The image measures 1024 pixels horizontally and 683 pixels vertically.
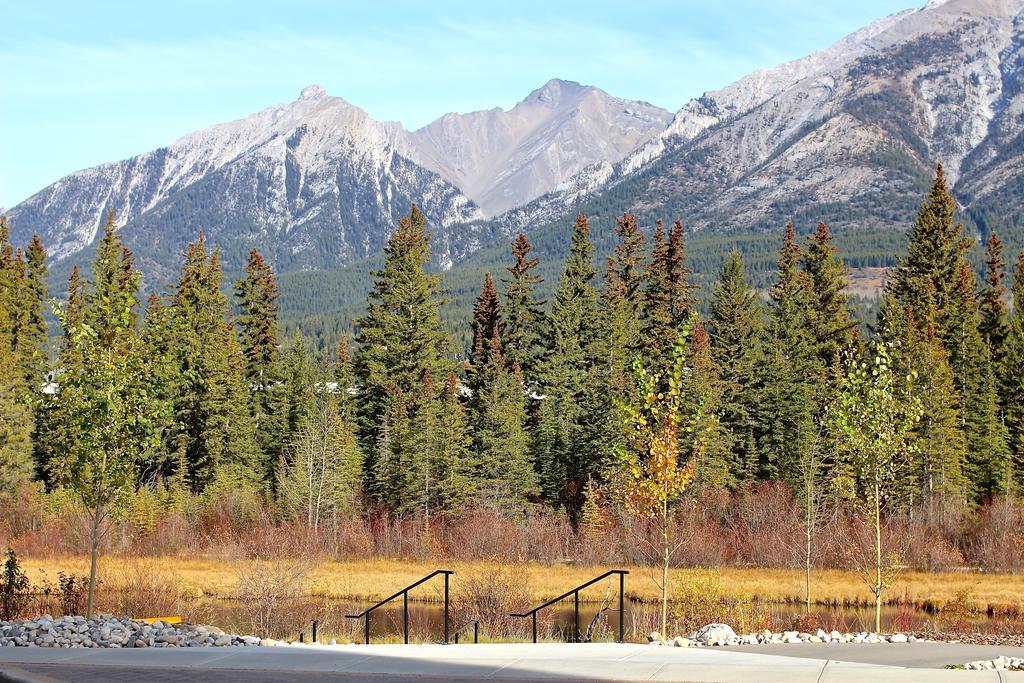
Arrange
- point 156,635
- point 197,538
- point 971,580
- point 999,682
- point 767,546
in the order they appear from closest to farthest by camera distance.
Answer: point 999,682 → point 156,635 → point 971,580 → point 767,546 → point 197,538

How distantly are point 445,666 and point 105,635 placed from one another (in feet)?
21.5

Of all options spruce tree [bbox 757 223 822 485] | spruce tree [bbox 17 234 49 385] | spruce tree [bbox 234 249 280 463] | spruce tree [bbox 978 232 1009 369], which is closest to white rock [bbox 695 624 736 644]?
spruce tree [bbox 757 223 822 485]

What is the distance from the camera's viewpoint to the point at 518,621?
32.6m

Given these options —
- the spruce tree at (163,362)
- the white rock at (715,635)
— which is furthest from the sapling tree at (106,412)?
the white rock at (715,635)

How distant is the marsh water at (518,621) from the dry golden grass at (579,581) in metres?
1.89

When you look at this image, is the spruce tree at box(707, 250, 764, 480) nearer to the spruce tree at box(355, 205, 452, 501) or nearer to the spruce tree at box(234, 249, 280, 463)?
the spruce tree at box(355, 205, 452, 501)

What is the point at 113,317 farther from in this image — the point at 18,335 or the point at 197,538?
the point at 18,335

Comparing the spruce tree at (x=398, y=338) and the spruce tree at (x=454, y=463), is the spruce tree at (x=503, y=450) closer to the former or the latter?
the spruce tree at (x=454, y=463)

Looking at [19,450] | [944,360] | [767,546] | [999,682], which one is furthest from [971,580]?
[19,450]

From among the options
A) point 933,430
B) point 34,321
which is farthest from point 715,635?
point 34,321

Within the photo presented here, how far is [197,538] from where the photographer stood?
65.0m

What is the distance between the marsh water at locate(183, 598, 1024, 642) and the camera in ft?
99.9

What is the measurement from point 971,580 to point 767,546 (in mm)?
10008

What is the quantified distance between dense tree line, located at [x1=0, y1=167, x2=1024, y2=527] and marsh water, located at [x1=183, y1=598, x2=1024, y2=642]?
19.4 metres
